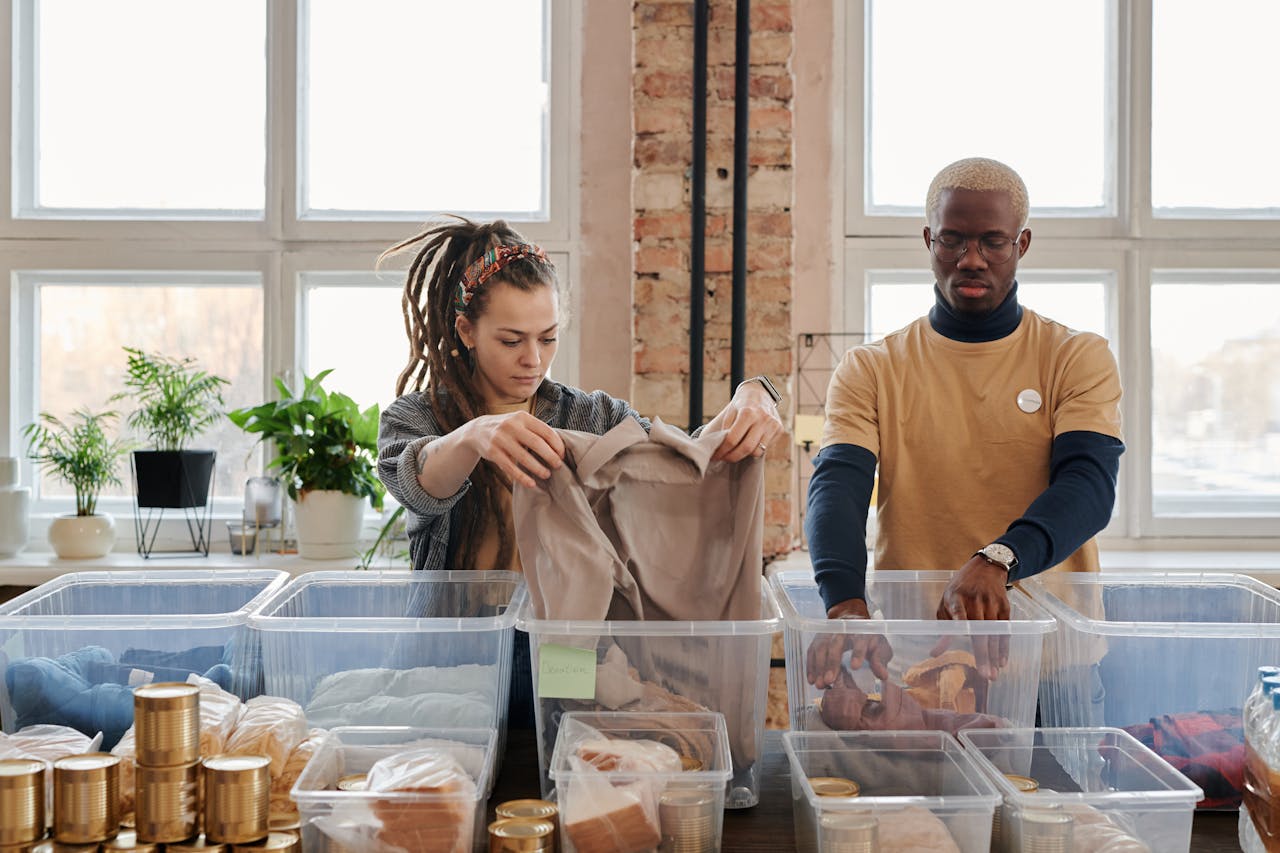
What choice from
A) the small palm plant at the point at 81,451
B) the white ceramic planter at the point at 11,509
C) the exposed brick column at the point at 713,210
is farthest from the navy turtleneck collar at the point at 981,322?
the white ceramic planter at the point at 11,509

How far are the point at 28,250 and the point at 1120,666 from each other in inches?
129

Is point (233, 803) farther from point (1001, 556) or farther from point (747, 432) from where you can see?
point (1001, 556)

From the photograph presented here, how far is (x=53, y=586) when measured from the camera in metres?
1.60

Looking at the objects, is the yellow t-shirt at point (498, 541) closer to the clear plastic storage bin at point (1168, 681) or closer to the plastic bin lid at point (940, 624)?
the plastic bin lid at point (940, 624)

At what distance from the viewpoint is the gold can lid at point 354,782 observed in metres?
1.12

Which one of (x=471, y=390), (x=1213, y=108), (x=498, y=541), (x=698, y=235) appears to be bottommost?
(x=498, y=541)

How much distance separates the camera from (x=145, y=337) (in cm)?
350

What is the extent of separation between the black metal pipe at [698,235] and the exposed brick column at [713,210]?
23 mm

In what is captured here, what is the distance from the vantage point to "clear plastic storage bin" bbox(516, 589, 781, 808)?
129 centimetres

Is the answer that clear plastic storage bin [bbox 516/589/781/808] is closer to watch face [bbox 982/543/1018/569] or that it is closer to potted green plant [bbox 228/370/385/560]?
watch face [bbox 982/543/1018/569]

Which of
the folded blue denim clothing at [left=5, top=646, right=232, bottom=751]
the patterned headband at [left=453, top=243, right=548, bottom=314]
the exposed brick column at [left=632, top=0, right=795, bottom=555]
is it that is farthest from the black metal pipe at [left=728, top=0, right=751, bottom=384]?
the folded blue denim clothing at [left=5, top=646, right=232, bottom=751]

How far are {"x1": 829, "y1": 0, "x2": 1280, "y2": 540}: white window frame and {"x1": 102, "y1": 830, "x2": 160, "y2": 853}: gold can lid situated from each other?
2.59m

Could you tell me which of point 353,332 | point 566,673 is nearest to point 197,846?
point 566,673

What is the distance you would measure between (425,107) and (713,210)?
3.50 feet
